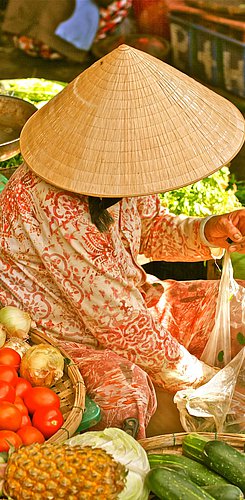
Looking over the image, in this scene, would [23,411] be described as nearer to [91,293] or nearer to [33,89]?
[91,293]

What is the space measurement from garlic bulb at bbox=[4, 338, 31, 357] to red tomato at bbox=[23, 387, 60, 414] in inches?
8.6

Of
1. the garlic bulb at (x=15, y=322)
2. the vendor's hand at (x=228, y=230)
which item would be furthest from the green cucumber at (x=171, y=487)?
the vendor's hand at (x=228, y=230)

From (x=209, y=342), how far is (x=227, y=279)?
0.26 m

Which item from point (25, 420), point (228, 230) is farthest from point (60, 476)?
point (228, 230)

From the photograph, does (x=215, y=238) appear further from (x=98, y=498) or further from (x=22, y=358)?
(x=98, y=498)

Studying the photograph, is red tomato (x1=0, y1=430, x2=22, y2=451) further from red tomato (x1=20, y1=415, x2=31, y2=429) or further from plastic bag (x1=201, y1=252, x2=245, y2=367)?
plastic bag (x1=201, y1=252, x2=245, y2=367)

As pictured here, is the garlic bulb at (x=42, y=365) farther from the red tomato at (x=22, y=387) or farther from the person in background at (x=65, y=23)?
the person in background at (x=65, y=23)

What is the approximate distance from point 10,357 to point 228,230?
98cm

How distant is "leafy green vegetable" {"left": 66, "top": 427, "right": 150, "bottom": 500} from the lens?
2.15 m

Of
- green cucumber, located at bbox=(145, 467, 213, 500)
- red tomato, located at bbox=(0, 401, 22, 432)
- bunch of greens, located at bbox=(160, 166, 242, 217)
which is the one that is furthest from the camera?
bunch of greens, located at bbox=(160, 166, 242, 217)

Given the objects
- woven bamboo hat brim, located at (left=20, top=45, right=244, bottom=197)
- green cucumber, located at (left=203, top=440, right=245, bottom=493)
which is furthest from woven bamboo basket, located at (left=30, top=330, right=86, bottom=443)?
woven bamboo hat brim, located at (left=20, top=45, right=244, bottom=197)

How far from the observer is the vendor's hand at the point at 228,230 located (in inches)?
115

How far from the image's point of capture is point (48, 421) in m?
2.28

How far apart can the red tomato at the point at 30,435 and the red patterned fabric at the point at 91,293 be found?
397 mm
